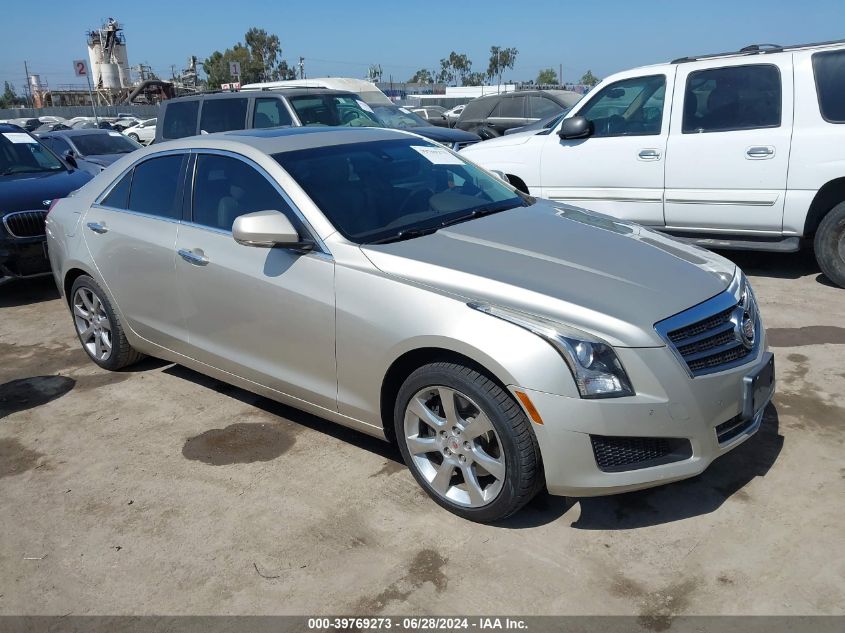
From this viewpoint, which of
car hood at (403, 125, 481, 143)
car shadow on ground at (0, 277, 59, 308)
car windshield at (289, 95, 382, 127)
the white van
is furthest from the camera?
the white van

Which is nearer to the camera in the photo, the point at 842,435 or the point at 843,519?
the point at 843,519

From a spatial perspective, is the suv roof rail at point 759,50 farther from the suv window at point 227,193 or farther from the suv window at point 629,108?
the suv window at point 227,193

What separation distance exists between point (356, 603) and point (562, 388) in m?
1.13

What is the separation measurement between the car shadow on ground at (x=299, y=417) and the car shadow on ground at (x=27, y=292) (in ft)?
10.1

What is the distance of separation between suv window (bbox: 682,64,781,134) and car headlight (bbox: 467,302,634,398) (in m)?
4.46

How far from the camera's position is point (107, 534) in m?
3.42

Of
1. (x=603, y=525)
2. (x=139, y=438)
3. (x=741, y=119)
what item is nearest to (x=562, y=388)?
(x=603, y=525)

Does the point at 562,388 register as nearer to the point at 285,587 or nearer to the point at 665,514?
the point at 665,514

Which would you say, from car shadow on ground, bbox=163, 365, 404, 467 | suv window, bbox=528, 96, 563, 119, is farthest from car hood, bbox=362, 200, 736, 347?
suv window, bbox=528, 96, 563, 119

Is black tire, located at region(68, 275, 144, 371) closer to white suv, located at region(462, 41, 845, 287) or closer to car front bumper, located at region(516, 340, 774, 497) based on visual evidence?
car front bumper, located at region(516, 340, 774, 497)

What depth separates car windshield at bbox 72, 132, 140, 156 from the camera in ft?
41.2

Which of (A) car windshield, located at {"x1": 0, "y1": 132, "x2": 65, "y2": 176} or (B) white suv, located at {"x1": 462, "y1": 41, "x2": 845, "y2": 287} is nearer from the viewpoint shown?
(B) white suv, located at {"x1": 462, "y1": 41, "x2": 845, "y2": 287}

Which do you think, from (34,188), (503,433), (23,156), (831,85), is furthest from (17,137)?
(831,85)

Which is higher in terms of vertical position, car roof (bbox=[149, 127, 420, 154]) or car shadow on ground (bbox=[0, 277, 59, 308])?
car roof (bbox=[149, 127, 420, 154])
